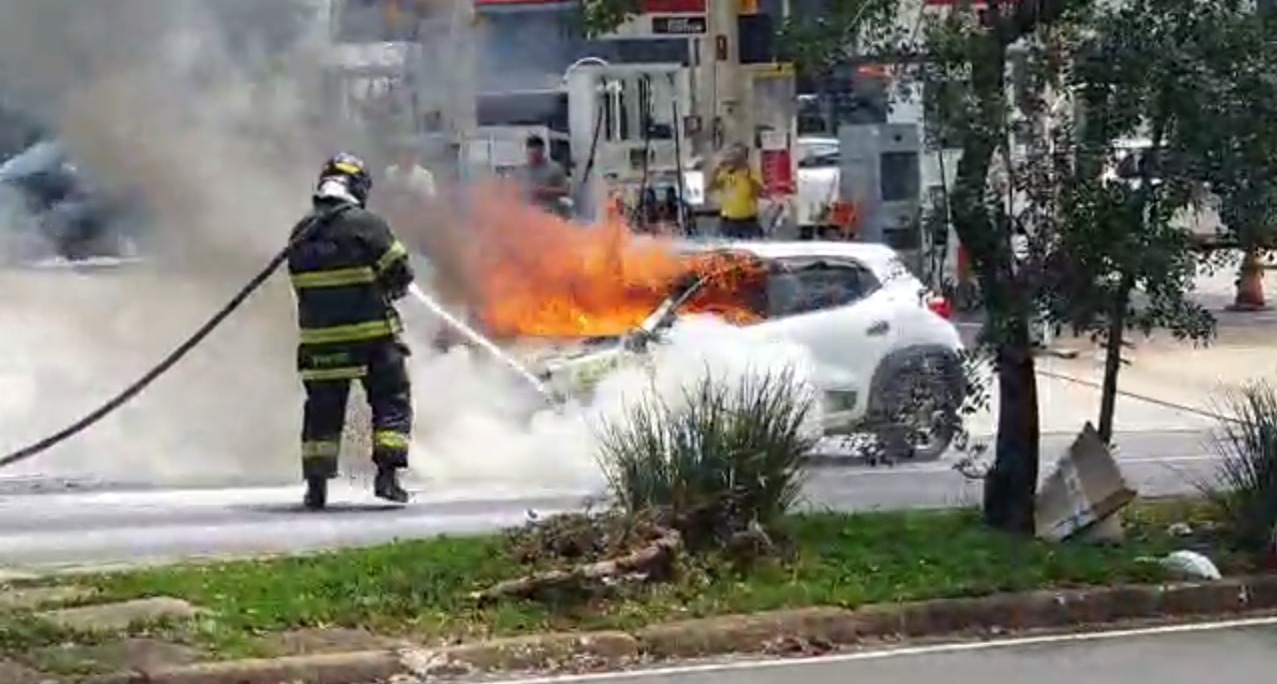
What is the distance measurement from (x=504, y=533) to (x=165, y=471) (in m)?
4.36

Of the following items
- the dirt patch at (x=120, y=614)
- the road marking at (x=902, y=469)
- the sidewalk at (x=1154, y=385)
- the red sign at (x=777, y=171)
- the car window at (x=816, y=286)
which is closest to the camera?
the dirt patch at (x=120, y=614)

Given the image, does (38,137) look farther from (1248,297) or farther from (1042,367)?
(1248,297)

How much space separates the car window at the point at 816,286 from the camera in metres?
14.8

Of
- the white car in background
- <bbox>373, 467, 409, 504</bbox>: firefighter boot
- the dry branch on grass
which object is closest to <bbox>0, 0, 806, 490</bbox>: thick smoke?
<bbox>373, 467, 409, 504</bbox>: firefighter boot

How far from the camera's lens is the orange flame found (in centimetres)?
1493

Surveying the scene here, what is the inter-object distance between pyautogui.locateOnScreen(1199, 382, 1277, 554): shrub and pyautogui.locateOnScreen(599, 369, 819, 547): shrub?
2.06m

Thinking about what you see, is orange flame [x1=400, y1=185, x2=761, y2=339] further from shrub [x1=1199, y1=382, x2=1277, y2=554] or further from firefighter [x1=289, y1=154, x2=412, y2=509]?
shrub [x1=1199, y1=382, x2=1277, y2=554]

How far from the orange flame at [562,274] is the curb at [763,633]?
534 centimetres

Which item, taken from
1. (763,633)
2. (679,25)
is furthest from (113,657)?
(679,25)

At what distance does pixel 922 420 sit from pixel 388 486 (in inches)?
Result: 117

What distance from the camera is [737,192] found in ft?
75.0

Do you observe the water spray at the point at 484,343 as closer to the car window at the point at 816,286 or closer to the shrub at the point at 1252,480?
the car window at the point at 816,286

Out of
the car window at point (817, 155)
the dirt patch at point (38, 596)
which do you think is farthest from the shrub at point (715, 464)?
the car window at point (817, 155)

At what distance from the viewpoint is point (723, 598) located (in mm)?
9289
